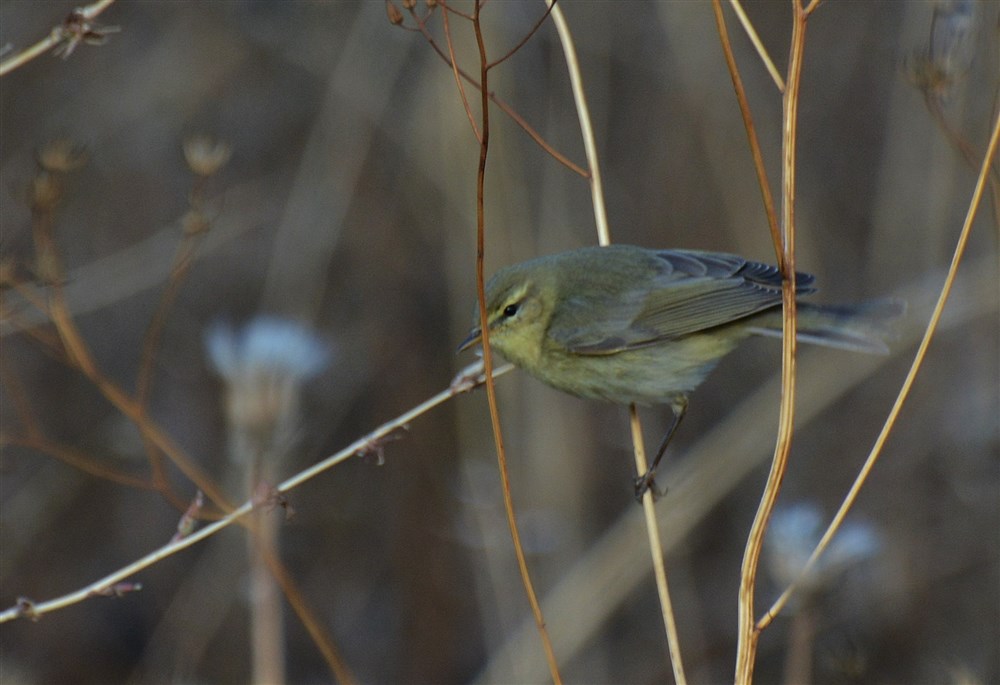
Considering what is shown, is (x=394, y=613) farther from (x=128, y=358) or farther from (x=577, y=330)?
(x=577, y=330)

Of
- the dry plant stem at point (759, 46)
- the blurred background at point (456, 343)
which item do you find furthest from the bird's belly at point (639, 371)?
the dry plant stem at point (759, 46)

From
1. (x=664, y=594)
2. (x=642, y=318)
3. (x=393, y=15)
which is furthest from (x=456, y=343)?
(x=393, y=15)

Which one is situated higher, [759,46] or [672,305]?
[759,46]

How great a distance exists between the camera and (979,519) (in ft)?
17.1

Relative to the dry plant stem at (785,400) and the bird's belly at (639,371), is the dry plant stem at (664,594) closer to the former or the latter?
the dry plant stem at (785,400)

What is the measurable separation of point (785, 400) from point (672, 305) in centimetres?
186

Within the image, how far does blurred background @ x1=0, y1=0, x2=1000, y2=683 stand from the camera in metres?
4.87

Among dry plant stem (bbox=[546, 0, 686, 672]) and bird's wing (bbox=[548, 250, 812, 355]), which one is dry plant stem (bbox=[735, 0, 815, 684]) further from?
bird's wing (bbox=[548, 250, 812, 355])

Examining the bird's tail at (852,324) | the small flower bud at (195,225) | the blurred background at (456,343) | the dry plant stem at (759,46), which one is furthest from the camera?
Result: the blurred background at (456,343)

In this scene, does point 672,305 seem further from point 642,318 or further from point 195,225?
point 195,225

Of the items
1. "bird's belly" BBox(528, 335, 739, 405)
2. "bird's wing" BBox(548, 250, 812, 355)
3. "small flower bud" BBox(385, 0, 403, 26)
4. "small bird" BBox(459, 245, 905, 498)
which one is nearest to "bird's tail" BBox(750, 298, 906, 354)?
"small bird" BBox(459, 245, 905, 498)

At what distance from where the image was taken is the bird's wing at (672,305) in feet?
11.4

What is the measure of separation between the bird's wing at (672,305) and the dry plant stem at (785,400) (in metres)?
1.63

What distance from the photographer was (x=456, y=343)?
18.6 ft
